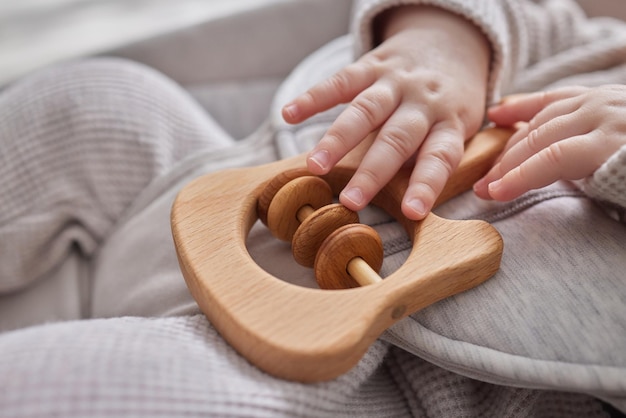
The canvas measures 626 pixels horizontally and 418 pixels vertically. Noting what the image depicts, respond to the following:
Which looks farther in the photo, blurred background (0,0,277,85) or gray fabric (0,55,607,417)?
blurred background (0,0,277,85)

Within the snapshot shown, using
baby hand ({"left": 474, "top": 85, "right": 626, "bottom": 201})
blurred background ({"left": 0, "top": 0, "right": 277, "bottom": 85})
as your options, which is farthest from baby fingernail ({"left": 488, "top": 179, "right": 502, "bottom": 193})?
blurred background ({"left": 0, "top": 0, "right": 277, "bottom": 85})

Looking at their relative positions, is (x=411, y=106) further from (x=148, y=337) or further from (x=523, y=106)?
(x=148, y=337)

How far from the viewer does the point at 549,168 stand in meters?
0.45

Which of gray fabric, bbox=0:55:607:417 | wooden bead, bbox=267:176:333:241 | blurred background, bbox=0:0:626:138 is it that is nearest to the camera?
gray fabric, bbox=0:55:607:417

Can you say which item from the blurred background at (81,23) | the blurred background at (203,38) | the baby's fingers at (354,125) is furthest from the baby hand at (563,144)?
the blurred background at (81,23)

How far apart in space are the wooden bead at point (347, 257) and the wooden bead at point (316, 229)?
0.07 ft

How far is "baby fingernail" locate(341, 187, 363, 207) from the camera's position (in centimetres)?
46

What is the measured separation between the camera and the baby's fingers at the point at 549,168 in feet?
1.47

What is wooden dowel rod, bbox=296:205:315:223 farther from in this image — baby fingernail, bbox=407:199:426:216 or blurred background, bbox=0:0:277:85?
blurred background, bbox=0:0:277:85

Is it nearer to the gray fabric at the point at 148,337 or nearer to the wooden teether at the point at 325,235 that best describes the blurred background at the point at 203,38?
the gray fabric at the point at 148,337

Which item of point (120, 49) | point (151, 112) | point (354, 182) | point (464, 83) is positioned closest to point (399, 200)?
point (354, 182)

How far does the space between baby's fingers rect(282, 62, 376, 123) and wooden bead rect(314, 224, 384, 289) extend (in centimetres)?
16

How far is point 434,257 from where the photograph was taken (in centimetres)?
42

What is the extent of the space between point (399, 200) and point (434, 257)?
0.08m
